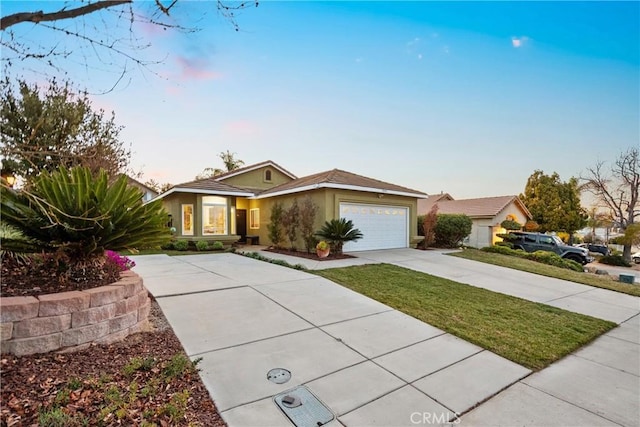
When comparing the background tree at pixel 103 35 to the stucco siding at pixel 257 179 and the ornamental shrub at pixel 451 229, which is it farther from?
the stucco siding at pixel 257 179

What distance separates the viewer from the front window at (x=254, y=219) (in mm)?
16972

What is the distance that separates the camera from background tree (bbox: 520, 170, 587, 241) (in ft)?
86.0

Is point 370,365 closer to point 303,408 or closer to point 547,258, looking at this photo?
point 303,408

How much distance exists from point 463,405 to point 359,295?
3.30 m

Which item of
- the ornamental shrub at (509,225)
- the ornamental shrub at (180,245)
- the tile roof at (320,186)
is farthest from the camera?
the ornamental shrub at (509,225)

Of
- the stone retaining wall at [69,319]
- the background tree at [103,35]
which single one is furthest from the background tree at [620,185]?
the stone retaining wall at [69,319]

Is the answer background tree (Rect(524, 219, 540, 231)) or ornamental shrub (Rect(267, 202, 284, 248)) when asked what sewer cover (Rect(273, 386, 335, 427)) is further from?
background tree (Rect(524, 219, 540, 231))

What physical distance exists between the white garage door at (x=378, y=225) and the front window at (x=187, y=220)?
24.1 feet

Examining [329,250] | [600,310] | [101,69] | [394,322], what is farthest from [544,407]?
[329,250]

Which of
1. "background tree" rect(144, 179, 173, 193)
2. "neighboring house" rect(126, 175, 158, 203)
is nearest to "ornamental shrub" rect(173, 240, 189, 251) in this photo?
"neighboring house" rect(126, 175, 158, 203)

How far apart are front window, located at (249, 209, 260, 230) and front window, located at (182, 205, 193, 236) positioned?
12.2 ft

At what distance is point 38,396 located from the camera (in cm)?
226

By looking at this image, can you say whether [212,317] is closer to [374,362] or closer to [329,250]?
[374,362]

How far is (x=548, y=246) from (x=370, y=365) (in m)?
17.8
